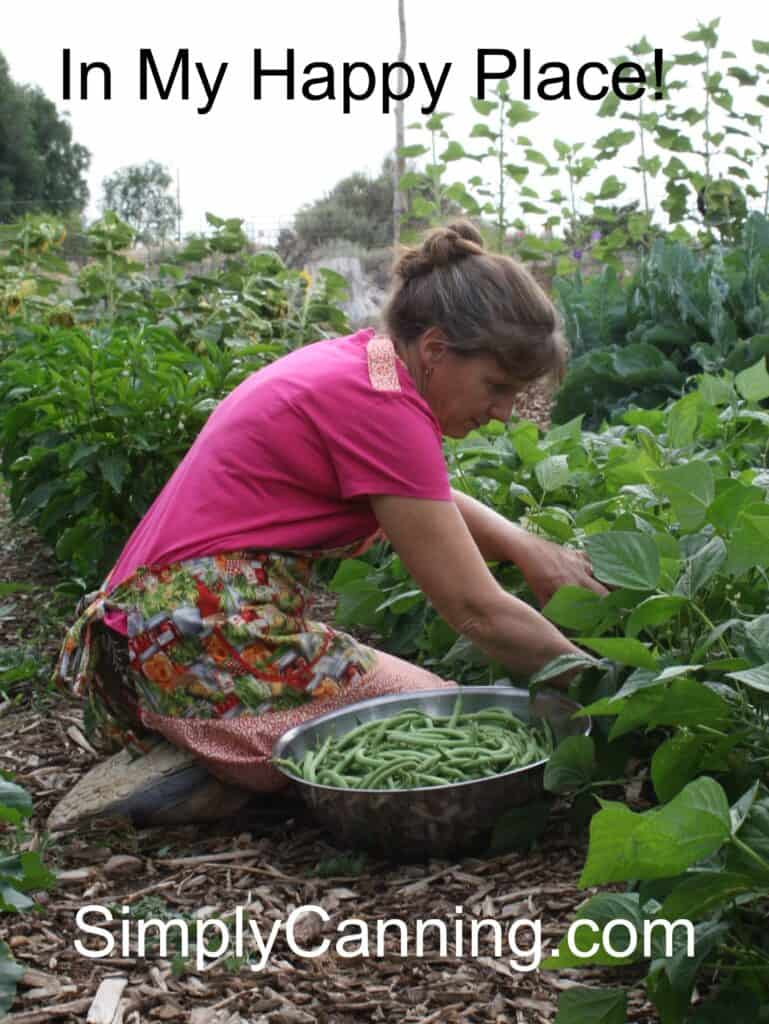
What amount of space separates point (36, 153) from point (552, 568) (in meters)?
31.6

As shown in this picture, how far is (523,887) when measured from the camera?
2.15 meters

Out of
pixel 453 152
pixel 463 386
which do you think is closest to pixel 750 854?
pixel 463 386

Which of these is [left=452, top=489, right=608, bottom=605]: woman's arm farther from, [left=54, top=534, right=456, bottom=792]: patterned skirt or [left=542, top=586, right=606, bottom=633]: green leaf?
[left=542, top=586, right=606, bottom=633]: green leaf

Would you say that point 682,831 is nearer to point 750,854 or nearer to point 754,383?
point 750,854

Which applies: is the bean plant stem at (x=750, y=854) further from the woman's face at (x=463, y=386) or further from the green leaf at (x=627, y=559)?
the woman's face at (x=463, y=386)

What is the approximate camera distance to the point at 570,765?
2.03m

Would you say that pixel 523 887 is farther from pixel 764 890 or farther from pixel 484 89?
pixel 484 89

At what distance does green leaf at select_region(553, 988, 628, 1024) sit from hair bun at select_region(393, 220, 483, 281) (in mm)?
1395

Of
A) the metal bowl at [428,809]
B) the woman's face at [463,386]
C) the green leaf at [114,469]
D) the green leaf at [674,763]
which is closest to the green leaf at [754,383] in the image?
the woman's face at [463,386]

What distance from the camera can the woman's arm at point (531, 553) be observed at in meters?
2.43

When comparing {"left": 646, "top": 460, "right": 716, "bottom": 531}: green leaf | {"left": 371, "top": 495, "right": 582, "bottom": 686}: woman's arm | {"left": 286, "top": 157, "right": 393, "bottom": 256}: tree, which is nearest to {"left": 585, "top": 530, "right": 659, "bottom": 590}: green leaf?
{"left": 646, "top": 460, "right": 716, "bottom": 531}: green leaf

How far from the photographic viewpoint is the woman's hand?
2414 mm

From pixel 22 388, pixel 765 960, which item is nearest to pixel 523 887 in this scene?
pixel 765 960

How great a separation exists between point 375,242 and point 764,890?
16874mm
